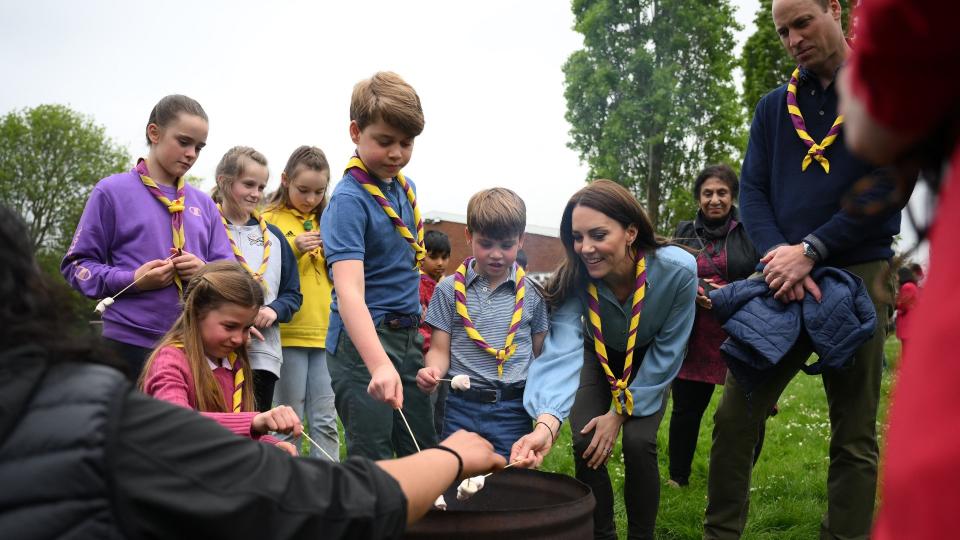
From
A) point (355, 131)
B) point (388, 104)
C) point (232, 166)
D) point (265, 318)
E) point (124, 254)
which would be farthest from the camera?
point (232, 166)

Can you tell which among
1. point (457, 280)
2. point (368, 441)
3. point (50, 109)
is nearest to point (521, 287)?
point (457, 280)

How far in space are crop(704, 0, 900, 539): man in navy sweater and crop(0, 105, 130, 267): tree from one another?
94.1 feet

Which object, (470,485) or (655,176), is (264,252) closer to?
(470,485)

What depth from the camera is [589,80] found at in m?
29.7

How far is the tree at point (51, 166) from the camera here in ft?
93.7

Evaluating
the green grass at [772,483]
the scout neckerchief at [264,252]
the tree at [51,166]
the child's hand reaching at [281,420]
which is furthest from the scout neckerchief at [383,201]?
the tree at [51,166]

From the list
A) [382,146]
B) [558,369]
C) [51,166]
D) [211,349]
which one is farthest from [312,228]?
[51,166]

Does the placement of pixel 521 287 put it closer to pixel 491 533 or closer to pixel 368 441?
pixel 368 441

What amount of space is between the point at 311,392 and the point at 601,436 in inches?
71.8

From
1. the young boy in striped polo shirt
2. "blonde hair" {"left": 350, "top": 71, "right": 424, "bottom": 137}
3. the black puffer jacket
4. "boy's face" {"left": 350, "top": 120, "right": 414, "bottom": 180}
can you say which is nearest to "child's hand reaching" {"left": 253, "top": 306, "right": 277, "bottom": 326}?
the young boy in striped polo shirt

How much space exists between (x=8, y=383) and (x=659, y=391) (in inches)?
105

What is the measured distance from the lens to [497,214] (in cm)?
353

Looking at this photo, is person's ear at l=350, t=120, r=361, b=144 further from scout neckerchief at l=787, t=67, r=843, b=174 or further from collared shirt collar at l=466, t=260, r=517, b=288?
scout neckerchief at l=787, t=67, r=843, b=174

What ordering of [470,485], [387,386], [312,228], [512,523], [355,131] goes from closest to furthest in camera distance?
[512,523]
[470,485]
[387,386]
[355,131]
[312,228]
